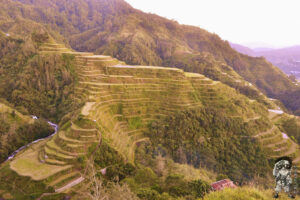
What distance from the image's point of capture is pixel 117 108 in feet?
111

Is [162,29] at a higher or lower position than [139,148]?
higher

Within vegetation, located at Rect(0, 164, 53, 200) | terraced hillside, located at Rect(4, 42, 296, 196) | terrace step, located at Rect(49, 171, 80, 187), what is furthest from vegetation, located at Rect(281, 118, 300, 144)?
vegetation, located at Rect(0, 164, 53, 200)

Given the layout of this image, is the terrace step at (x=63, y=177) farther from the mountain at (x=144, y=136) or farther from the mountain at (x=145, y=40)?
the mountain at (x=145, y=40)

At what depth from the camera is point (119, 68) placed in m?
38.6

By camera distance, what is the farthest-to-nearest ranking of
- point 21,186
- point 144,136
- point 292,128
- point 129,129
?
point 292,128, point 144,136, point 129,129, point 21,186

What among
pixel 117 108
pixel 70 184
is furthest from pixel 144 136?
pixel 70 184

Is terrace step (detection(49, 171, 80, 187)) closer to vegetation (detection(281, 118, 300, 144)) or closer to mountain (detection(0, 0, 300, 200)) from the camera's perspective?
mountain (detection(0, 0, 300, 200))

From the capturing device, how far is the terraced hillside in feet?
72.4

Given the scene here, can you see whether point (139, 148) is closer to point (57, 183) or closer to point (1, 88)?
point (57, 183)

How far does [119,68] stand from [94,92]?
28.4 ft

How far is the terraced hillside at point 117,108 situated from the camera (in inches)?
869

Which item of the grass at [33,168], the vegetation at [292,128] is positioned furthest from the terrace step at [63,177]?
the vegetation at [292,128]

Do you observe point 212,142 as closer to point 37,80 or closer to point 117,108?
point 117,108

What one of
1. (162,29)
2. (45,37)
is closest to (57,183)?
(45,37)
